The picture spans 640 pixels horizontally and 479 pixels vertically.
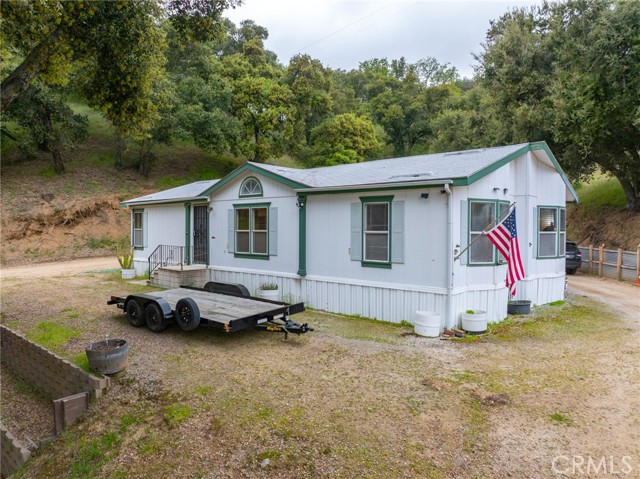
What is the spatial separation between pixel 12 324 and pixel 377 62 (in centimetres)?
6396

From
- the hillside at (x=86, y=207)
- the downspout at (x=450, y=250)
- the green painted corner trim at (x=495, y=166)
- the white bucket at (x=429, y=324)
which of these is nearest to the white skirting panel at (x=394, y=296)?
the downspout at (x=450, y=250)

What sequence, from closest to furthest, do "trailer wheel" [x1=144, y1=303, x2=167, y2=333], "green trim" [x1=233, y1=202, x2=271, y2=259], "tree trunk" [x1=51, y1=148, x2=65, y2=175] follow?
1. "trailer wheel" [x1=144, y1=303, x2=167, y2=333]
2. "green trim" [x1=233, y1=202, x2=271, y2=259]
3. "tree trunk" [x1=51, y1=148, x2=65, y2=175]

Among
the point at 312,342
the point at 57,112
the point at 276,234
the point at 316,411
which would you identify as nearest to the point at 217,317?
the point at 312,342

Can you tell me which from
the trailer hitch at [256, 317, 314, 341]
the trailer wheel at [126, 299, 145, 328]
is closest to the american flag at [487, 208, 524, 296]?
the trailer hitch at [256, 317, 314, 341]

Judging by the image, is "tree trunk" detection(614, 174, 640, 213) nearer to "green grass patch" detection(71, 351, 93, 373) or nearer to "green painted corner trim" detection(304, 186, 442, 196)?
"green painted corner trim" detection(304, 186, 442, 196)

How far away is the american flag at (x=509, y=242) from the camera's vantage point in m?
7.89

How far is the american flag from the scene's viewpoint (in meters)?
7.89

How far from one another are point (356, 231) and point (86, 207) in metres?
20.1

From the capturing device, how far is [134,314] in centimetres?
859

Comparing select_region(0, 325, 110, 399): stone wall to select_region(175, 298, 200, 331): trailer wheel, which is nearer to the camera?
select_region(0, 325, 110, 399): stone wall

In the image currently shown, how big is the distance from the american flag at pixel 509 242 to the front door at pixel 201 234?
9.16m

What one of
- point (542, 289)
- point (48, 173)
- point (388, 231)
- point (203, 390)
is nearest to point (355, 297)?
point (388, 231)

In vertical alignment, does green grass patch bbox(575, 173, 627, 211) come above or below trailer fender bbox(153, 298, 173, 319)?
above

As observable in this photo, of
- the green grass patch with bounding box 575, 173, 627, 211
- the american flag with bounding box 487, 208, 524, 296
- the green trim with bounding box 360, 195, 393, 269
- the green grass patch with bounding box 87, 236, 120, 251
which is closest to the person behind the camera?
the american flag with bounding box 487, 208, 524, 296
